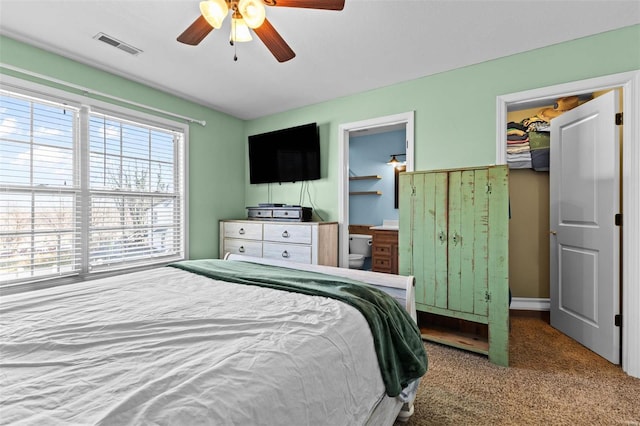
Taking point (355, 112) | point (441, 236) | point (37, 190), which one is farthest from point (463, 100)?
point (37, 190)

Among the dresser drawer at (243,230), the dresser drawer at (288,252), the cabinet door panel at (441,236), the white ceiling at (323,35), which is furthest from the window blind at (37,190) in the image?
the cabinet door panel at (441,236)

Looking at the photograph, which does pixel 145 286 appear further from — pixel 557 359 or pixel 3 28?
pixel 557 359

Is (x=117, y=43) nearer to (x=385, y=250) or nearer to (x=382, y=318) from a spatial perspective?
(x=382, y=318)

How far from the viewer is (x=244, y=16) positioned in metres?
1.63

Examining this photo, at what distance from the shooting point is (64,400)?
67cm

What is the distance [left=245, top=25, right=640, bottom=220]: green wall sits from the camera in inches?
90.5

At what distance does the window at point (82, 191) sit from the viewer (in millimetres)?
2391

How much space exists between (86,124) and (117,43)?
33.2 inches

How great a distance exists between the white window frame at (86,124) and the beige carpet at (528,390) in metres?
2.91

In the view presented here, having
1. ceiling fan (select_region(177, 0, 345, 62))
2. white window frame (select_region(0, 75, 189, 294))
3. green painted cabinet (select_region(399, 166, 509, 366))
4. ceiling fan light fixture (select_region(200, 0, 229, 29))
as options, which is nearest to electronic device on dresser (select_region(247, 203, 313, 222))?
white window frame (select_region(0, 75, 189, 294))

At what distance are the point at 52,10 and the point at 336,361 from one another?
2833mm

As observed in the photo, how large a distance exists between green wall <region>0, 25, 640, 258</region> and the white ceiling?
95 millimetres

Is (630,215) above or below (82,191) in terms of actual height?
below

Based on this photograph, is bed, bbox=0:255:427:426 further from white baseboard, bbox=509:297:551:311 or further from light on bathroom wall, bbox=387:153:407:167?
light on bathroom wall, bbox=387:153:407:167
